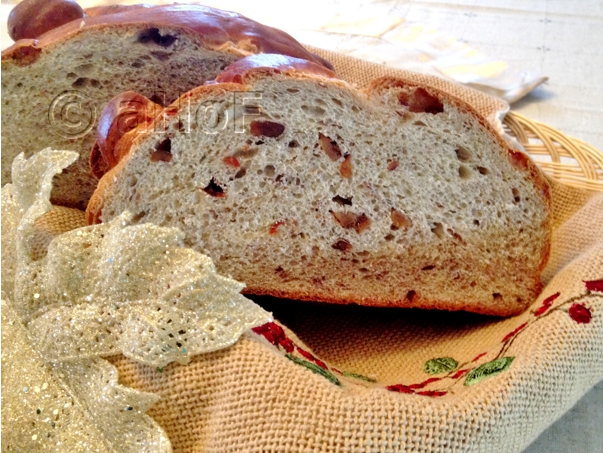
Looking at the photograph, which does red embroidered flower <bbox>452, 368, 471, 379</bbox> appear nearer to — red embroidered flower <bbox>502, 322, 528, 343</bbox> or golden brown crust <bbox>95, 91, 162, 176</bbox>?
red embroidered flower <bbox>502, 322, 528, 343</bbox>

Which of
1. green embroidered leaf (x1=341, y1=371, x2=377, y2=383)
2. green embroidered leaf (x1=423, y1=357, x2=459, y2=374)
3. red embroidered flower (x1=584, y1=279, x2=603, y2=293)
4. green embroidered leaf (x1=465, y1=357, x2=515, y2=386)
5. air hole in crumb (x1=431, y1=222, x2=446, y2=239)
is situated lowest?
green embroidered leaf (x1=341, y1=371, x2=377, y2=383)

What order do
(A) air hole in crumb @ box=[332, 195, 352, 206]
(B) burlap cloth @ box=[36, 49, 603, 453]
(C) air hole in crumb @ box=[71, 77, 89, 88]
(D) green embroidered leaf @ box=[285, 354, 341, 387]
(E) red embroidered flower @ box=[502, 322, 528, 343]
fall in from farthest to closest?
1. (C) air hole in crumb @ box=[71, 77, 89, 88]
2. (A) air hole in crumb @ box=[332, 195, 352, 206]
3. (E) red embroidered flower @ box=[502, 322, 528, 343]
4. (D) green embroidered leaf @ box=[285, 354, 341, 387]
5. (B) burlap cloth @ box=[36, 49, 603, 453]

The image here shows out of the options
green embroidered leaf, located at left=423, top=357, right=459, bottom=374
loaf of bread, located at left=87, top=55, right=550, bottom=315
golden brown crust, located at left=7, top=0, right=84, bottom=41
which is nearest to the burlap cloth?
green embroidered leaf, located at left=423, top=357, right=459, bottom=374

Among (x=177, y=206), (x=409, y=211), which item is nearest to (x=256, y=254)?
(x=177, y=206)

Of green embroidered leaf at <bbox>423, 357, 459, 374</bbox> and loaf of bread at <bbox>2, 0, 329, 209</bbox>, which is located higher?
loaf of bread at <bbox>2, 0, 329, 209</bbox>

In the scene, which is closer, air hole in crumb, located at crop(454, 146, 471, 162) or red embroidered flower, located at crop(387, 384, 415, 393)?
red embroidered flower, located at crop(387, 384, 415, 393)

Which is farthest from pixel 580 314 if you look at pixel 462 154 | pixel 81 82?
pixel 81 82

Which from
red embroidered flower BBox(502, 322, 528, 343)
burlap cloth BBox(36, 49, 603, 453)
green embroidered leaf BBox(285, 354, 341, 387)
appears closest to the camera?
burlap cloth BBox(36, 49, 603, 453)

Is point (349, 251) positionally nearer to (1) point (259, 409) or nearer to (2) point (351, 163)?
(2) point (351, 163)
